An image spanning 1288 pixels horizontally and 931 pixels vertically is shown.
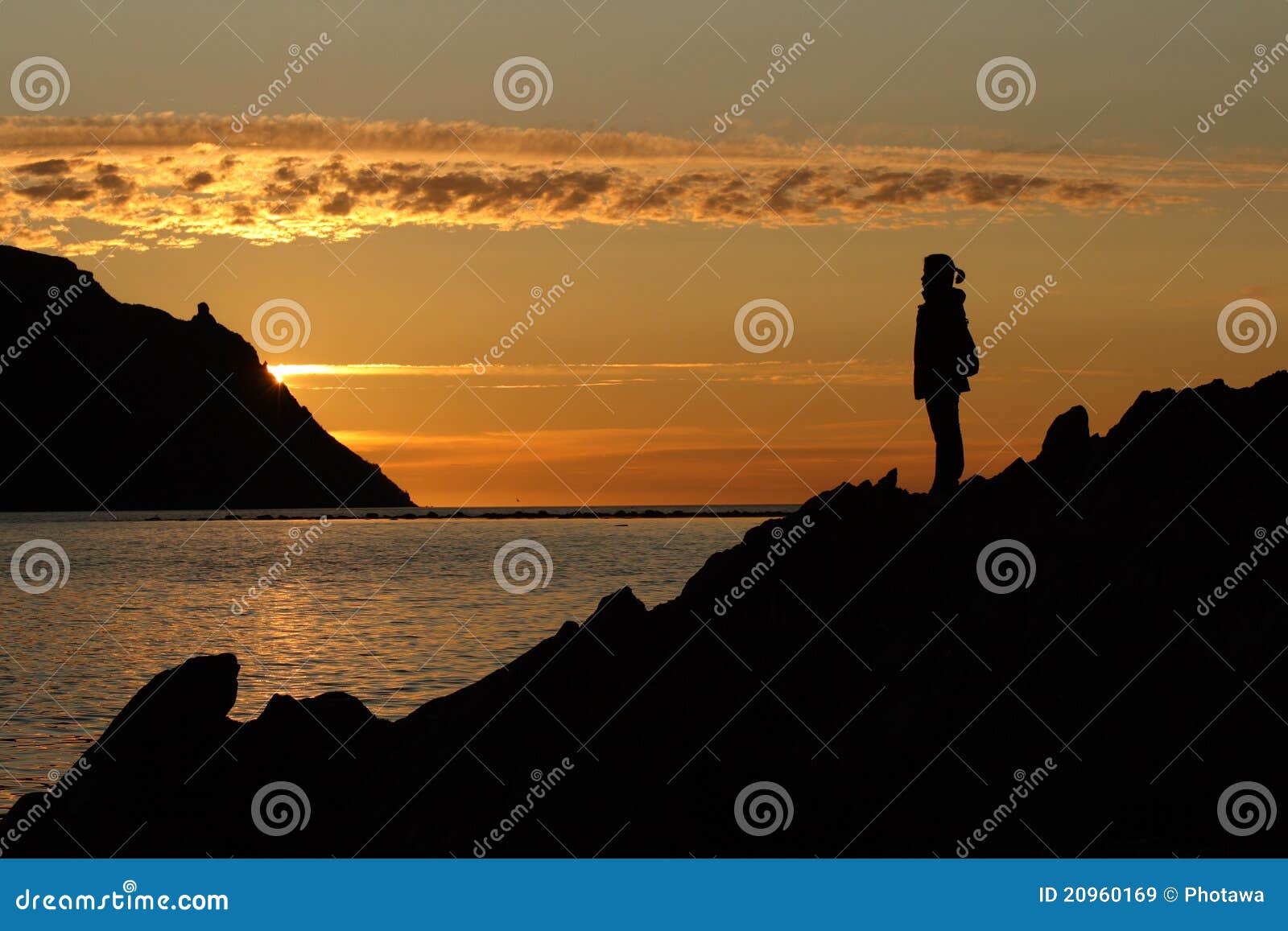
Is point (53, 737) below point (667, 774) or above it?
below

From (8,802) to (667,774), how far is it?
15.5 m

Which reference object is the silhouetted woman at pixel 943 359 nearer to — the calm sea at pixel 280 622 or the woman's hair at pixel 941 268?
the woman's hair at pixel 941 268

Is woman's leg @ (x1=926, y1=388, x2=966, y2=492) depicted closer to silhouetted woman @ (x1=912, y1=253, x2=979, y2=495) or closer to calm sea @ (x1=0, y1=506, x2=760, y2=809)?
silhouetted woman @ (x1=912, y1=253, x2=979, y2=495)

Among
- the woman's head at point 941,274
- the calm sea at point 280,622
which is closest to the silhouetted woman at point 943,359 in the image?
the woman's head at point 941,274

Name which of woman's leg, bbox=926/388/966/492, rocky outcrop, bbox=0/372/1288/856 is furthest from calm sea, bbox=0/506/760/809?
woman's leg, bbox=926/388/966/492

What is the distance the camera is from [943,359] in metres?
21.3

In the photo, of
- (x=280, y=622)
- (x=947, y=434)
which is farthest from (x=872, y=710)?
(x=280, y=622)

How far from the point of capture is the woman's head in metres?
21.3

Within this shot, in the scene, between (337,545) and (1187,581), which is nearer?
(1187,581)

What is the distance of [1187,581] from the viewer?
17609mm

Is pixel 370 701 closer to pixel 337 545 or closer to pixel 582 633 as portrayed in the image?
pixel 582 633

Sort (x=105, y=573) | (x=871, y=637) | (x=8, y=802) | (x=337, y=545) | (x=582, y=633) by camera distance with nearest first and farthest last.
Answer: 1. (x=871, y=637)
2. (x=582, y=633)
3. (x=8, y=802)
4. (x=105, y=573)
5. (x=337, y=545)

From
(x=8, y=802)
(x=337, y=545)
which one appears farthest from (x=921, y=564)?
(x=337, y=545)

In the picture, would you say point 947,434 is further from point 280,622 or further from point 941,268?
point 280,622
